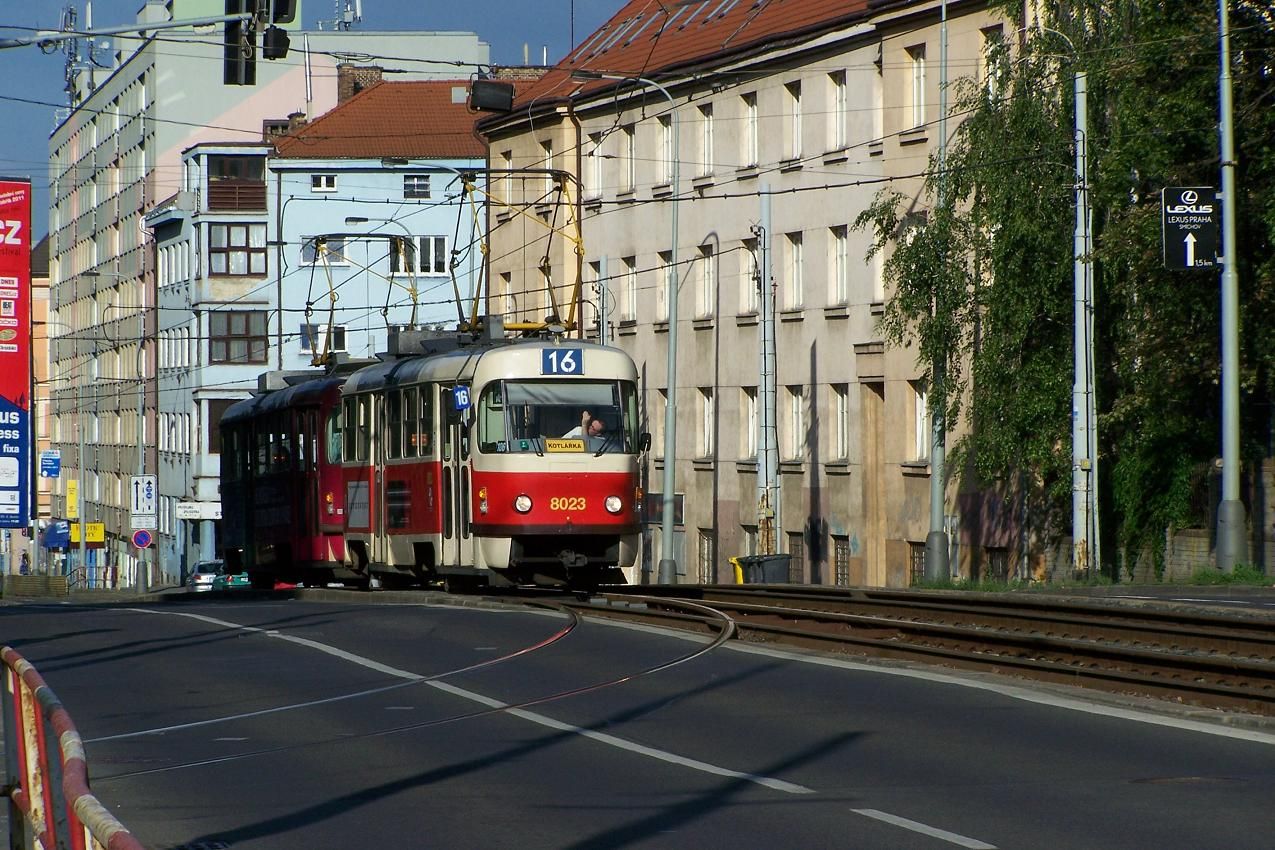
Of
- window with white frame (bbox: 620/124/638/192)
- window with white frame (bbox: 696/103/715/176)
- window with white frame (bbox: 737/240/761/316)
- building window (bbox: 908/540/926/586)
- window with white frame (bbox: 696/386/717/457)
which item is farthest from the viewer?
window with white frame (bbox: 620/124/638/192)

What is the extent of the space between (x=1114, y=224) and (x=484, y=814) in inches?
1024

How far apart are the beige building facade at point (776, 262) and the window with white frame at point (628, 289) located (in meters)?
0.08

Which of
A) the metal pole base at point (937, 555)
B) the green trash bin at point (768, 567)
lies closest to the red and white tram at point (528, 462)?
the green trash bin at point (768, 567)

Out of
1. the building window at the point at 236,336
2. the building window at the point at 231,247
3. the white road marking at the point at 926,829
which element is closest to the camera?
the white road marking at the point at 926,829

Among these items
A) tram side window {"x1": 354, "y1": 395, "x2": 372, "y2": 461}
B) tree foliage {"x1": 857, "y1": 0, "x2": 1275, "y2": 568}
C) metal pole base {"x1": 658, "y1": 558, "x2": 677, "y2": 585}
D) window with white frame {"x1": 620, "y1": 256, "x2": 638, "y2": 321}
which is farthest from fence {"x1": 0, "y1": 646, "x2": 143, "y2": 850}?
window with white frame {"x1": 620, "y1": 256, "x2": 638, "y2": 321}

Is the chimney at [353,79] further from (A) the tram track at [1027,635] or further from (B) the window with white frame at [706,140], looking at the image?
(A) the tram track at [1027,635]

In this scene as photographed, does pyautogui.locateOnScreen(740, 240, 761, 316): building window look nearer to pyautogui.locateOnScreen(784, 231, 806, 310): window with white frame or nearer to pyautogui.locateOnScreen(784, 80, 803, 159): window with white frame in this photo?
pyautogui.locateOnScreen(784, 231, 806, 310): window with white frame

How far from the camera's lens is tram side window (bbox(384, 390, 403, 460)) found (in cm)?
2842

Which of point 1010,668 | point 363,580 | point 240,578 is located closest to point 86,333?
point 240,578

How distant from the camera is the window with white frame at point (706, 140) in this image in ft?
173

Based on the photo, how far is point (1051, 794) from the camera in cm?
1025

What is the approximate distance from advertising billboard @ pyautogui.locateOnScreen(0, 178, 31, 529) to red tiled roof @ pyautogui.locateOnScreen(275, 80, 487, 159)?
105ft

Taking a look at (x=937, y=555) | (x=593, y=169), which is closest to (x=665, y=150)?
(x=593, y=169)

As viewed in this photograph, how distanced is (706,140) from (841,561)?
38.7 ft
